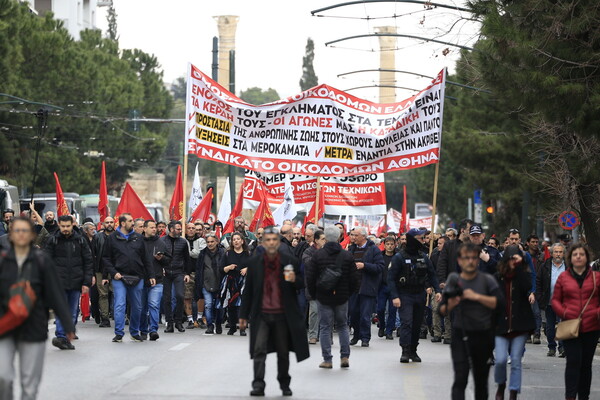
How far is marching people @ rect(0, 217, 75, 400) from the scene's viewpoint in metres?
8.84

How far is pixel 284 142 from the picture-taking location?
71.2 ft

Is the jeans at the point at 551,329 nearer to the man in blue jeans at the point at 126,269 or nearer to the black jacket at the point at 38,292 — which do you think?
the man in blue jeans at the point at 126,269

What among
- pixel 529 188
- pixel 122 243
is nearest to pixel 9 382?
pixel 122 243

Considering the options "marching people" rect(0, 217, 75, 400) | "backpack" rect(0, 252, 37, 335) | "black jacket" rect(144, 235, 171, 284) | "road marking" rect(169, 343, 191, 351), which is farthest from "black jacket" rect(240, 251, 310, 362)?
"black jacket" rect(144, 235, 171, 284)

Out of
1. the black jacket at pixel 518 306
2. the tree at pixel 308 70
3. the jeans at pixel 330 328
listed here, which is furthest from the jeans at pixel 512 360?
the tree at pixel 308 70

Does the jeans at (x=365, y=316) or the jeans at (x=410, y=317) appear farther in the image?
the jeans at (x=365, y=316)

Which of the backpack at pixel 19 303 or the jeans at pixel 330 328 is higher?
the backpack at pixel 19 303

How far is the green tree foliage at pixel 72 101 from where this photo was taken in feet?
168

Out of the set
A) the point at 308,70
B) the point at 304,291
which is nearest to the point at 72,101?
the point at 304,291

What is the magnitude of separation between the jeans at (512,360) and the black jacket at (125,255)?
Answer: 6.85m

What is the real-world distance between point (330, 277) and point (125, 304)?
3826mm

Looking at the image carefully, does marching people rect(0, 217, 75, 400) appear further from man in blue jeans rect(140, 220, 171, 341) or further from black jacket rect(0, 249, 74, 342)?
man in blue jeans rect(140, 220, 171, 341)

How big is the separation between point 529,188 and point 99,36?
159 feet

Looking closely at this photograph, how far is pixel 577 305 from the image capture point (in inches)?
449
